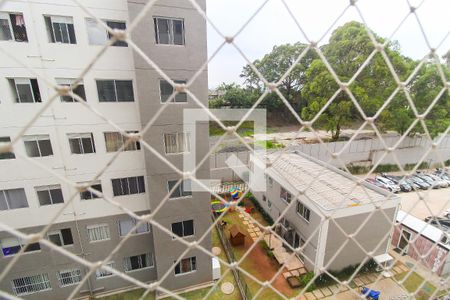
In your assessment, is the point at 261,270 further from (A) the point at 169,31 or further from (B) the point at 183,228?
(A) the point at 169,31

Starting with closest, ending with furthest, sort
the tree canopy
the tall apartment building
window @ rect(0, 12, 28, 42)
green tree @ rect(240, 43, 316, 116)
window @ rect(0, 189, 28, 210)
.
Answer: window @ rect(0, 12, 28, 42) < the tall apartment building < window @ rect(0, 189, 28, 210) < the tree canopy < green tree @ rect(240, 43, 316, 116)

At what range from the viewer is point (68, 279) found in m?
3.44

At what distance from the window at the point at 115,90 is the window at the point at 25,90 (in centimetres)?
65

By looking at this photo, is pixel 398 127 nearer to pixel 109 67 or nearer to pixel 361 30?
pixel 361 30

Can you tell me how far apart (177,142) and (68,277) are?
8.45 ft

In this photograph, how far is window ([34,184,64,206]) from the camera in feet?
9.64

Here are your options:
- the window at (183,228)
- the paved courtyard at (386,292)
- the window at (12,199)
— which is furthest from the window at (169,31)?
the paved courtyard at (386,292)

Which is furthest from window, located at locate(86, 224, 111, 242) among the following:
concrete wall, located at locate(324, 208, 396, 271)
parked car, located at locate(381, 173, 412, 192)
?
parked car, located at locate(381, 173, 412, 192)

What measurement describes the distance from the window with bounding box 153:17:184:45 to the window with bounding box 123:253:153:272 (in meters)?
3.01

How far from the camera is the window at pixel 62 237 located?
3.19 meters

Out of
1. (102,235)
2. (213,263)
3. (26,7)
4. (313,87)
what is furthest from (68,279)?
Answer: (313,87)

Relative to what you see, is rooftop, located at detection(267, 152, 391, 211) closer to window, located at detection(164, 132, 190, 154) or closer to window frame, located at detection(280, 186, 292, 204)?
window frame, located at detection(280, 186, 292, 204)

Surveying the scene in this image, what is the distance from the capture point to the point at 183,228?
3.36 m

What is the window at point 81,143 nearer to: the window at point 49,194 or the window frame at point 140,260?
the window at point 49,194
